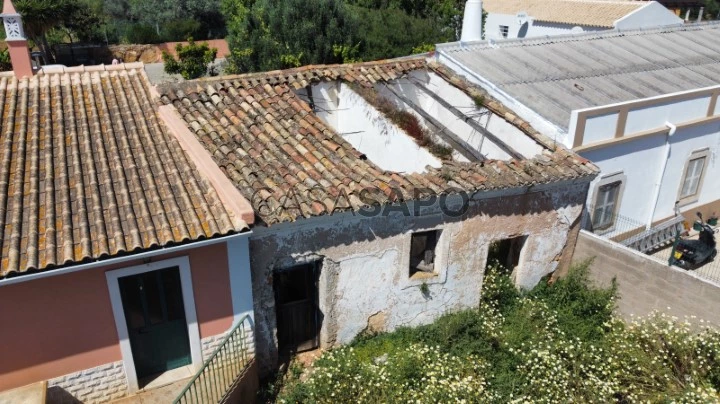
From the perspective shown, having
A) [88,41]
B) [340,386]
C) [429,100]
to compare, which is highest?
[429,100]

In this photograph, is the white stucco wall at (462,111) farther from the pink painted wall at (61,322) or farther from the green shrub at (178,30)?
the green shrub at (178,30)

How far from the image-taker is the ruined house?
8.16 m

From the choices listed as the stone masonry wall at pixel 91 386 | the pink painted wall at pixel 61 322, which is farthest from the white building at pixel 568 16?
the stone masonry wall at pixel 91 386

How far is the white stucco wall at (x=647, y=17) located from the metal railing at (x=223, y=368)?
26.1 m

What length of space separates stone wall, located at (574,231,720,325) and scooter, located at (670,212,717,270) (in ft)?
8.28

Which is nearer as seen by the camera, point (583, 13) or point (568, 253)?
→ point (568, 253)

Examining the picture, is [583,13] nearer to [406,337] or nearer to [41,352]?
[406,337]

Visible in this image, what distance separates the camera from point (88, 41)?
121ft

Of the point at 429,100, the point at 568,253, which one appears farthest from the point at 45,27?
the point at 568,253

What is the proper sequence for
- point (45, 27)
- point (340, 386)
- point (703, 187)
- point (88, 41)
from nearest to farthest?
point (340, 386)
point (703, 187)
point (45, 27)
point (88, 41)

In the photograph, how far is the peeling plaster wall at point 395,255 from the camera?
8.17 meters

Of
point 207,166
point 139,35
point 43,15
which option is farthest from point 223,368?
point 139,35

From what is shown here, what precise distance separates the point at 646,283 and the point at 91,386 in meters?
9.30

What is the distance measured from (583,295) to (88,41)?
37220 mm
